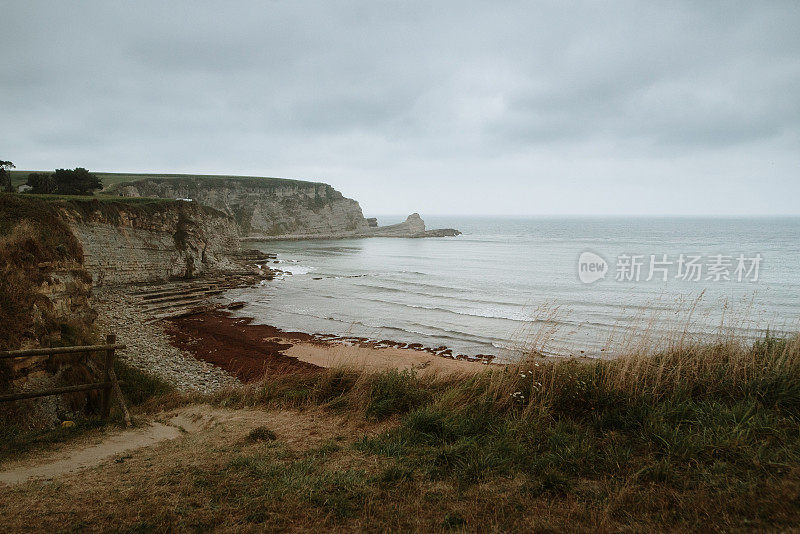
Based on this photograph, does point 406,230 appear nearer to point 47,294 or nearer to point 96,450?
point 47,294

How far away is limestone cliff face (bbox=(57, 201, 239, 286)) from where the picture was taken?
80.6 ft

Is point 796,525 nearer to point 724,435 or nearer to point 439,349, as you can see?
point 724,435

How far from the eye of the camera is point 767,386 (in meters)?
5.17

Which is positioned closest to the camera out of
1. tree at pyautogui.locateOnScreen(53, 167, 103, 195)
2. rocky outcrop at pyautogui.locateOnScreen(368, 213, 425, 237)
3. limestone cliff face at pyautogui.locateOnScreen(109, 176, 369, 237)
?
tree at pyautogui.locateOnScreen(53, 167, 103, 195)

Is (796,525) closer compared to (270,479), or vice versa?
(796,525)

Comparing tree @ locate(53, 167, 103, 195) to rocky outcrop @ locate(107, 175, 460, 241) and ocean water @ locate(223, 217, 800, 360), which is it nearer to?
ocean water @ locate(223, 217, 800, 360)

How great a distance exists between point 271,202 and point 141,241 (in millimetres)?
77529

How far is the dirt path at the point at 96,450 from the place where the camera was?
455 cm

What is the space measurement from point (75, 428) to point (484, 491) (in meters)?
5.87

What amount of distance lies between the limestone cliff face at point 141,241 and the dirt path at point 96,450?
749 inches

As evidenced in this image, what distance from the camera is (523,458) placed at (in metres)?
4.31

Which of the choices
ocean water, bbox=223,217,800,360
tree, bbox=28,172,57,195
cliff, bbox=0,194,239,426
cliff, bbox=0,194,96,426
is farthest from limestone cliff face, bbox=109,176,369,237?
cliff, bbox=0,194,96,426

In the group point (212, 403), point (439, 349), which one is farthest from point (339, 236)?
point (212, 403)

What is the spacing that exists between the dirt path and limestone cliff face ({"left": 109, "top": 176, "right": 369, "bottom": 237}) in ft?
290
